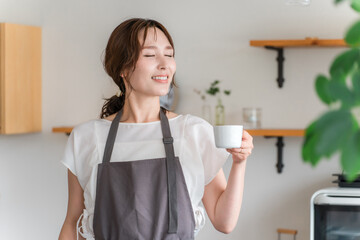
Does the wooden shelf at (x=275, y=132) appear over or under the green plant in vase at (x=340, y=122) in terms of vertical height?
under

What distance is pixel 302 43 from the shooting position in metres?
2.96

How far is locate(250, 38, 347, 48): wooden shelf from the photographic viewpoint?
294cm

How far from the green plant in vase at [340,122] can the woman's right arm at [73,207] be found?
Answer: 54.4 inches

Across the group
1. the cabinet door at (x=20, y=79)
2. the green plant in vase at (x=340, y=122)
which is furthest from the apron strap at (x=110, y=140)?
the cabinet door at (x=20, y=79)

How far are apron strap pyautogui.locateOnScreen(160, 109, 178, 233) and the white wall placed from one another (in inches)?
60.9

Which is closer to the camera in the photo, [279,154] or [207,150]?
[207,150]

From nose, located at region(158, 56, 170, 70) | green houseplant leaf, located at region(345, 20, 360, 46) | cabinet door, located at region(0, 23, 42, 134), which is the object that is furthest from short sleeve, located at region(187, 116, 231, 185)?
cabinet door, located at region(0, 23, 42, 134)

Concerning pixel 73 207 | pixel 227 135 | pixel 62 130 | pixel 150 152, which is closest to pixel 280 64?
pixel 62 130

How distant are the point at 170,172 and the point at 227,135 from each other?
31 centimetres

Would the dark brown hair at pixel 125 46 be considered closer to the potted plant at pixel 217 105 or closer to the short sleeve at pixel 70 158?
the short sleeve at pixel 70 158

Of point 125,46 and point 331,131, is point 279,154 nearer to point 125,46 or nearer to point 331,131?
point 125,46

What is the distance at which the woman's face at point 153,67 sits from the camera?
1564mm

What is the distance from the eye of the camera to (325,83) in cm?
37

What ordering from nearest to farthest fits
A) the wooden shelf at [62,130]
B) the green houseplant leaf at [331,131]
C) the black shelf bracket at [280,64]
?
the green houseplant leaf at [331,131] < the black shelf bracket at [280,64] < the wooden shelf at [62,130]
